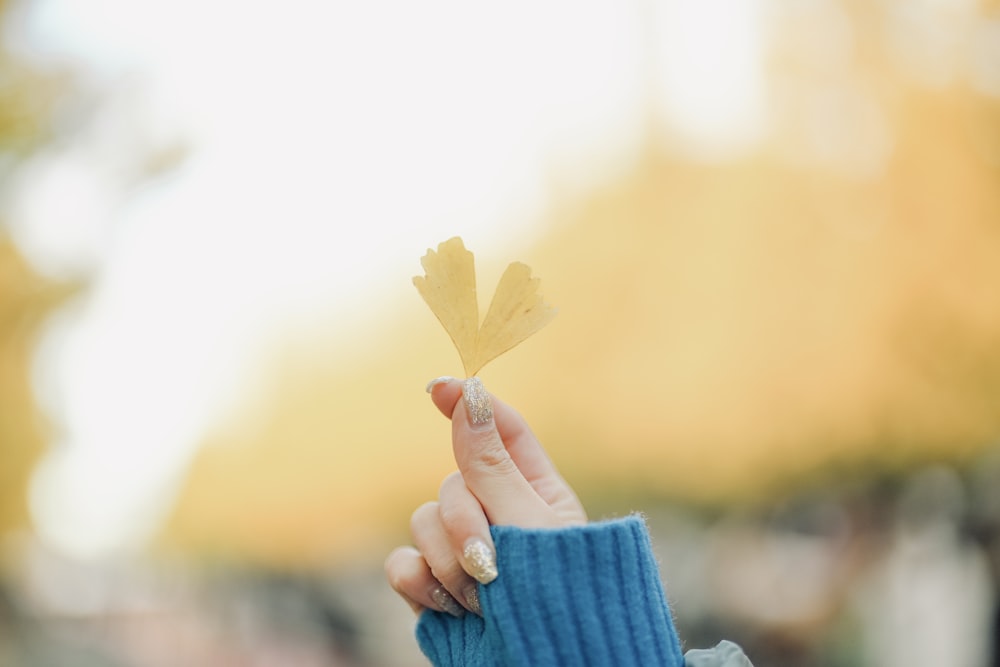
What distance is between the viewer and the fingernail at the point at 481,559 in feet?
2.53

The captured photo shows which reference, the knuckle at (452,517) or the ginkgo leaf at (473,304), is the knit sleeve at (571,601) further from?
the ginkgo leaf at (473,304)

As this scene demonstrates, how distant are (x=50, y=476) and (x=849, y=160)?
14.0 feet

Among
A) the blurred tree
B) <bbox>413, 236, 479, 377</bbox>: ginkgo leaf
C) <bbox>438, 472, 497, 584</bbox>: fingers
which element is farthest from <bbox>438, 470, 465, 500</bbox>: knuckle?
the blurred tree

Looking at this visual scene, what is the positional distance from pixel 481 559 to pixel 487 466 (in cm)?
8

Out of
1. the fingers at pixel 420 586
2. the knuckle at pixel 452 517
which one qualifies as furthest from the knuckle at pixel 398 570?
the knuckle at pixel 452 517

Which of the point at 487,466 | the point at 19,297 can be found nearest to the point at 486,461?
the point at 487,466

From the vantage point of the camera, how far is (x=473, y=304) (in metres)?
0.81

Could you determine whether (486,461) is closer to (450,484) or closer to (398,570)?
(450,484)

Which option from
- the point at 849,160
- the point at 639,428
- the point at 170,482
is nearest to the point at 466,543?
the point at 639,428

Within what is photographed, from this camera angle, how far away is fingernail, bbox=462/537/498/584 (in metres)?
0.77

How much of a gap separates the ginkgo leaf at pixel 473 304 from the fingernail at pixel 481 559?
0.15 meters

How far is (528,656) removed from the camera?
2.47ft

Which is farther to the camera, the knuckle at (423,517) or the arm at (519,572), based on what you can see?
the knuckle at (423,517)

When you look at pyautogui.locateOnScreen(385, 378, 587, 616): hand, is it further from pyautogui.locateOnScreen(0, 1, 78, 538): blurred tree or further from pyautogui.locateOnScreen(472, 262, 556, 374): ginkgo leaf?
pyautogui.locateOnScreen(0, 1, 78, 538): blurred tree
